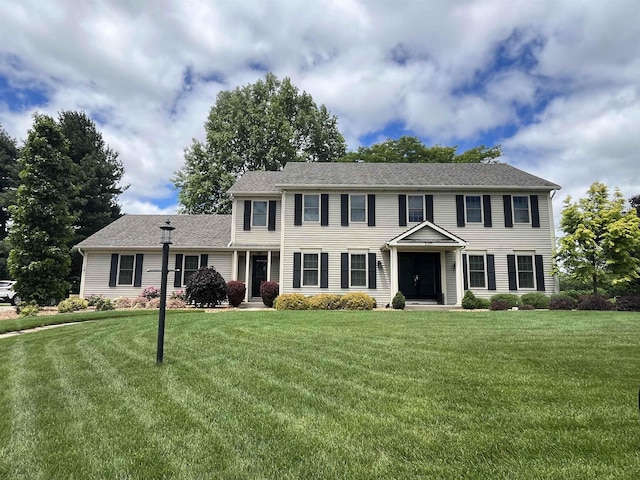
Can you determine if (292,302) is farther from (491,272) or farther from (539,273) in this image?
(539,273)

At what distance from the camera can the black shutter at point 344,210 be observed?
1744cm

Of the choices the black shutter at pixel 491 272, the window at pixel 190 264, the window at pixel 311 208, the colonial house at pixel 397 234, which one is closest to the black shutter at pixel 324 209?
the colonial house at pixel 397 234

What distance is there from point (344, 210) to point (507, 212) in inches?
304

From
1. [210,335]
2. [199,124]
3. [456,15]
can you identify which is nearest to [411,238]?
[456,15]

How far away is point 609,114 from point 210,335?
1965cm

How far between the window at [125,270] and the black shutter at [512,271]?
1873 cm

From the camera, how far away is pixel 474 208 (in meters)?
17.6

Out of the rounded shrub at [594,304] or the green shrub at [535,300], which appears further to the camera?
the green shrub at [535,300]

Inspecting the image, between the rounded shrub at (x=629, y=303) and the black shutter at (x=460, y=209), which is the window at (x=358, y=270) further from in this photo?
the rounded shrub at (x=629, y=303)

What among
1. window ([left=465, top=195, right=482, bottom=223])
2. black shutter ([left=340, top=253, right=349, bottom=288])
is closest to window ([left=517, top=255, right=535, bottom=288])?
window ([left=465, top=195, right=482, bottom=223])

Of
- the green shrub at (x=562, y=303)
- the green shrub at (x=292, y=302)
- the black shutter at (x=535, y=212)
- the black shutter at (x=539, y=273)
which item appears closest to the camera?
the green shrub at (x=562, y=303)

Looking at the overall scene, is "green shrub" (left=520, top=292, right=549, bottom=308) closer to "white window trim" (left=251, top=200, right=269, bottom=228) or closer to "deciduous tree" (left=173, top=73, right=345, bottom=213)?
"white window trim" (left=251, top=200, right=269, bottom=228)

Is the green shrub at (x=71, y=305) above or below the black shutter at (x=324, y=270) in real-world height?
below

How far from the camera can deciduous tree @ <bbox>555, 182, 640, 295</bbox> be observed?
47.4ft
